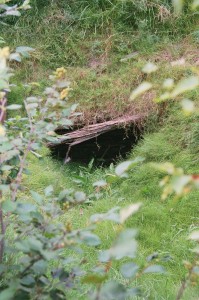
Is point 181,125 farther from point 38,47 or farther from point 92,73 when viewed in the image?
point 38,47

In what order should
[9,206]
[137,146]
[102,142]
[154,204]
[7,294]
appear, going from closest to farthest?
[7,294]
[9,206]
[154,204]
[137,146]
[102,142]

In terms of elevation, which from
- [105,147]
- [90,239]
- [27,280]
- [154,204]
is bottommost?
[105,147]

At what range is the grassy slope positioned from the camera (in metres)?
3.54

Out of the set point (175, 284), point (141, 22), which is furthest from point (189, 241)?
point (141, 22)

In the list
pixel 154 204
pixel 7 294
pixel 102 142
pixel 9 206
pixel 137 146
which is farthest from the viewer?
pixel 102 142

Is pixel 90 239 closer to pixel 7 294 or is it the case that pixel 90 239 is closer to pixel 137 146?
pixel 7 294

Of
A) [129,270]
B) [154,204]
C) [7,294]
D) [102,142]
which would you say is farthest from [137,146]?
[7,294]

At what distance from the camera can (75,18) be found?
5980 mm

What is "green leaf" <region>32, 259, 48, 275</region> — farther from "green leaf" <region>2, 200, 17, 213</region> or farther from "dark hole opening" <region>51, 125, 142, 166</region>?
"dark hole opening" <region>51, 125, 142, 166</region>

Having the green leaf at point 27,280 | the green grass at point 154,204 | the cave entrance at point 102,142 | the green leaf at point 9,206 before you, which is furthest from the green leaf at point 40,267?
the cave entrance at point 102,142

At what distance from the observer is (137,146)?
188 inches

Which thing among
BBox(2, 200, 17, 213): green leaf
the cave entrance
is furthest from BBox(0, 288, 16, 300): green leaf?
the cave entrance

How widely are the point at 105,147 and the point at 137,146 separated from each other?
0.56m

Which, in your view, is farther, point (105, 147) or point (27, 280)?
point (105, 147)
